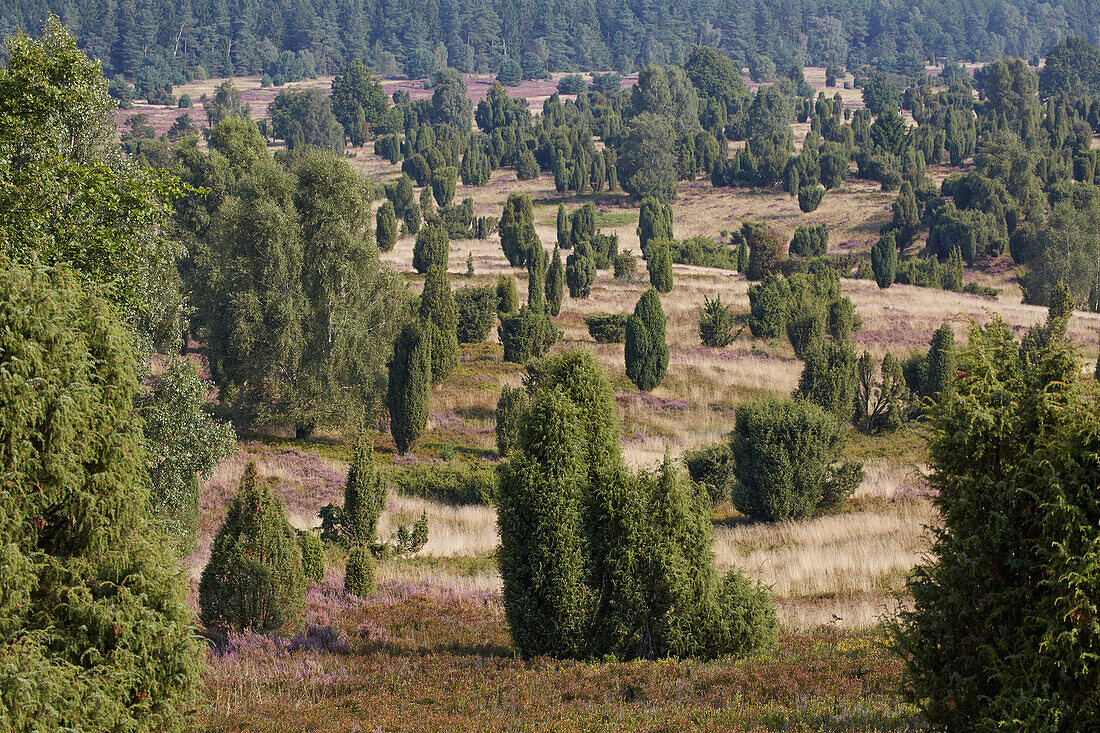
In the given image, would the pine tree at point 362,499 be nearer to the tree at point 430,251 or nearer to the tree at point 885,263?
the tree at point 430,251

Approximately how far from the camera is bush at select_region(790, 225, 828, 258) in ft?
255

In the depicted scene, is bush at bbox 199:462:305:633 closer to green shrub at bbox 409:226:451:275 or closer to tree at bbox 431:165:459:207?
green shrub at bbox 409:226:451:275

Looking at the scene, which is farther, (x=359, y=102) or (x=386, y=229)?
(x=359, y=102)

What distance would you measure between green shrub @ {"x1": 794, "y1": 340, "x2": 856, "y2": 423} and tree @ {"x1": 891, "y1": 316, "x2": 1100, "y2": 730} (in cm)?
2860

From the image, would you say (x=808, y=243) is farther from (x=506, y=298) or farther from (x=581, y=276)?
(x=506, y=298)

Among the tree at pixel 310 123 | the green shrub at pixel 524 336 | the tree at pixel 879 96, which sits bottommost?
the green shrub at pixel 524 336

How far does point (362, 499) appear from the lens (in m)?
20.3

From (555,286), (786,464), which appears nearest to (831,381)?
(786,464)

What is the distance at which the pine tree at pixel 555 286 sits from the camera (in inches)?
1973

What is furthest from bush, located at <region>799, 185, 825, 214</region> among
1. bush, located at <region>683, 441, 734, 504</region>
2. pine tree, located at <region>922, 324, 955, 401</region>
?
bush, located at <region>683, 441, 734, 504</region>

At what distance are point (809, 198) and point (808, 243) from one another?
15941 millimetres

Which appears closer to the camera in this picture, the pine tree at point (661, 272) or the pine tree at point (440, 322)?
the pine tree at point (440, 322)

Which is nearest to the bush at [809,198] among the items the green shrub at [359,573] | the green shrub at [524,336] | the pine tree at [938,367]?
the pine tree at [938,367]

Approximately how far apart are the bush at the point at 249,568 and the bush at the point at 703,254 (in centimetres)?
6479
